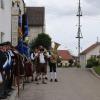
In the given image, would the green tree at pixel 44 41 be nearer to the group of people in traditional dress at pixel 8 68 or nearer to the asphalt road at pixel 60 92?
the asphalt road at pixel 60 92

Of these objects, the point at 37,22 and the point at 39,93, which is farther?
the point at 37,22

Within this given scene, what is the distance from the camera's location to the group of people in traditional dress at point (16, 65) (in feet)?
56.9

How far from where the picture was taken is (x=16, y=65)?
1966cm

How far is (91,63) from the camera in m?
48.4

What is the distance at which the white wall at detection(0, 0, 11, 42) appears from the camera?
2712 centimetres

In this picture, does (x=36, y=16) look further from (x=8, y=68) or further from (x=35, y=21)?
(x=8, y=68)

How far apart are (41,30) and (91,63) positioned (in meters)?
42.7

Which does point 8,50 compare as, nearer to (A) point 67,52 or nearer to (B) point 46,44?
(B) point 46,44

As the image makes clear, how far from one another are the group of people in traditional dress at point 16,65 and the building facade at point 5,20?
189 centimetres

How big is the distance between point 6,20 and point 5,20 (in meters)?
0.24

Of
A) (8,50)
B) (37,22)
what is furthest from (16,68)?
(37,22)

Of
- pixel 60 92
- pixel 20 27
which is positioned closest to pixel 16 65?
pixel 60 92

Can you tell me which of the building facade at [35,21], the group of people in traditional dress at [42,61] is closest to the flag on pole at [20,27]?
the group of people in traditional dress at [42,61]

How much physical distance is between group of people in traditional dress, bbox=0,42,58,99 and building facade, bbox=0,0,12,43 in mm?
1886
